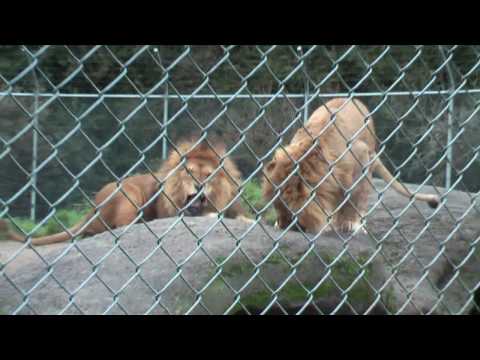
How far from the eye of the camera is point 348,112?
6113 millimetres

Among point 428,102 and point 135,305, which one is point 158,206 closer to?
point 135,305

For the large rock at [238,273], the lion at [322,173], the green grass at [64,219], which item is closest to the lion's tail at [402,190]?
the lion at [322,173]

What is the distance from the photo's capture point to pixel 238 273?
13.7 ft

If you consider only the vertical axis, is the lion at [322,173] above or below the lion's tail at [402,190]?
above

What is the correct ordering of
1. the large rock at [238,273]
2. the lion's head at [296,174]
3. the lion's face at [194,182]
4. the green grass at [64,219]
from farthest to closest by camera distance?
the green grass at [64,219]
the lion's face at [194,182]
the lion's head at [296,174]
the large rock at [238,273]

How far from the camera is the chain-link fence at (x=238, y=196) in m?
3.11

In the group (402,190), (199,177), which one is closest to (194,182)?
(199,177)

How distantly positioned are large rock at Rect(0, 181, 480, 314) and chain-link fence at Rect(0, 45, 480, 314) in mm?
15

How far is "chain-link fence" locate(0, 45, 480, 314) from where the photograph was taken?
311 cm

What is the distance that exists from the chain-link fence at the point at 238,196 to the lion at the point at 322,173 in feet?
0.05

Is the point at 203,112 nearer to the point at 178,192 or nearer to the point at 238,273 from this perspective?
the point at 178,192

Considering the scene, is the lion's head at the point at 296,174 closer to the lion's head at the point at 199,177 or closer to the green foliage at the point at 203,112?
the lion's head at the point at 199,177

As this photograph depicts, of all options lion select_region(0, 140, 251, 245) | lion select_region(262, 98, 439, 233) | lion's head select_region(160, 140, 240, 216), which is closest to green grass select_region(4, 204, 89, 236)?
lion select_region(0, 140, 251, 245)
